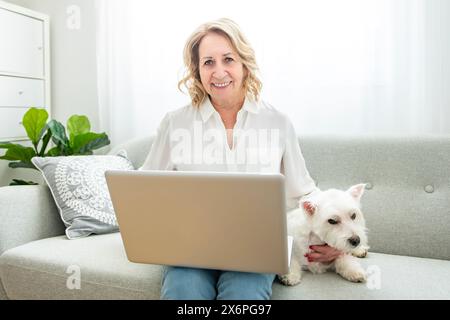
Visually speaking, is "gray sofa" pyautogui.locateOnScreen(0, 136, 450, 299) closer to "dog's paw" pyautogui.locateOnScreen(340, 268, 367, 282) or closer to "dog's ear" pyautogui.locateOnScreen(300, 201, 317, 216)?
"dog's paw" pyautogui.locateOnScreen(340, 268, 367, 282)

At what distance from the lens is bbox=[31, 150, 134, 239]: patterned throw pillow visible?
67.0 inches

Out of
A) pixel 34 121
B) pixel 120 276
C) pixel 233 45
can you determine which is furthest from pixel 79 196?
pixel 233 45

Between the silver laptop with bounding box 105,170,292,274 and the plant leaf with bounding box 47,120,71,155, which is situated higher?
the plant leaf with bounding box 47,120,71,155

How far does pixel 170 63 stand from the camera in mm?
2361

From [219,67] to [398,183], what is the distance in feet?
2.79

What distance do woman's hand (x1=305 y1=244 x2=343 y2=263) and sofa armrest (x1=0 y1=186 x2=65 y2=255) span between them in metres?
1.12

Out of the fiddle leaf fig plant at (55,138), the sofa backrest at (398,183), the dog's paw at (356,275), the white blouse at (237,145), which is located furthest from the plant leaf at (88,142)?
the dog's paw at (356,275)

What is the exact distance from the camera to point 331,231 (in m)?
1.21

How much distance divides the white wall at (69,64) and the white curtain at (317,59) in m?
0.23

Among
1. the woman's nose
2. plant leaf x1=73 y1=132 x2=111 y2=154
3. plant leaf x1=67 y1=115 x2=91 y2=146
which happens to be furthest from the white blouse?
plant leaf x1=67 y1=115 x2=91 y2=146

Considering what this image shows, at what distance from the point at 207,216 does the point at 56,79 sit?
7.29 feet

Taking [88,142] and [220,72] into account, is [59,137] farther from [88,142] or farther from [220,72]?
[220,72]
